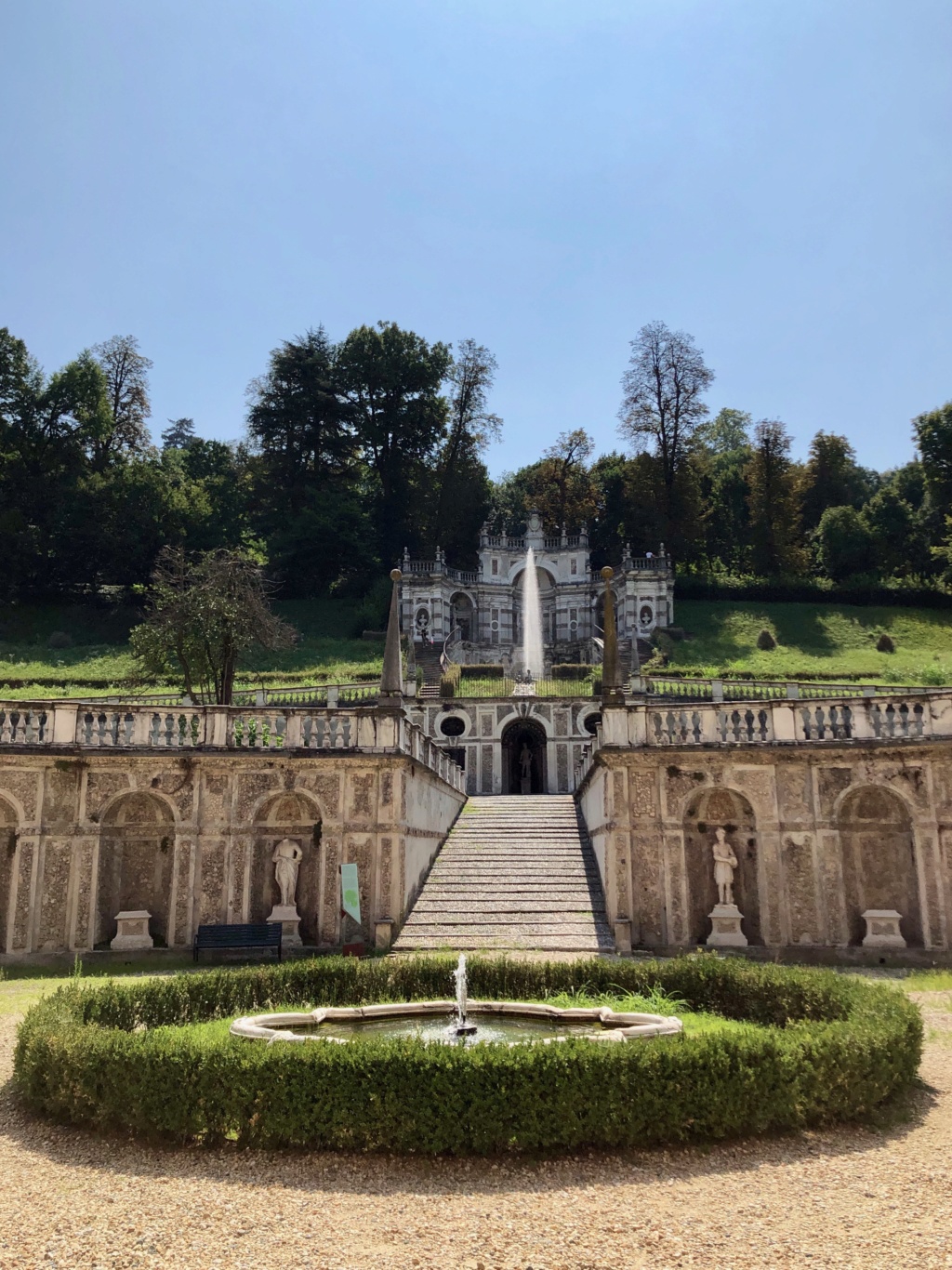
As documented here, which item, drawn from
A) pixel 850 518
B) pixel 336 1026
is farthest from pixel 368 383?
pixel 336 1026

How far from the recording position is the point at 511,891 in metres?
19.7

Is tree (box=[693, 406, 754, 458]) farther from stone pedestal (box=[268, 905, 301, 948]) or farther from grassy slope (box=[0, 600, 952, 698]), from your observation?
stone pedestal (box=[268, 905, 301, 948])

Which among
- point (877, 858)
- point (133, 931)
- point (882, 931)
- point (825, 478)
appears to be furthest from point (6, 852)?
point (825, 478)

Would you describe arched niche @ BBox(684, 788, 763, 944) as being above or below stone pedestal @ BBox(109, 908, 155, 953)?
above

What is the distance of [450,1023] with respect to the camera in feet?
32.5

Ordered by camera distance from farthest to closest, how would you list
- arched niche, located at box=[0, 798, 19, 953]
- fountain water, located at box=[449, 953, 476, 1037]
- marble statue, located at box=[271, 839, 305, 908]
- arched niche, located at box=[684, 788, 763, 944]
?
arched niche, located at box=[684, 788, 763, 944] < marble statue, located at box=[271, 839, 305, 908] < arched niche, located at box=[0, 798, 19, 953] < fountain water, located at box=[449, 953, 476, 1037]

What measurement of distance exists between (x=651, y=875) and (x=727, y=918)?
1.49m

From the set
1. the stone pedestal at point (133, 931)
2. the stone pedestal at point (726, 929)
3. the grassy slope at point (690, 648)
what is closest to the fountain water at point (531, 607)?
the grassy slope at point (690, 648)

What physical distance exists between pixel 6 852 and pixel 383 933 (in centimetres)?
689

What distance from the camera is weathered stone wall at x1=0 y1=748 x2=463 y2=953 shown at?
16.5 metres

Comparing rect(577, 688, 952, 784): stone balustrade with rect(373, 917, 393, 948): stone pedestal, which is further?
rect(373, 917, 393, 948): stone pedestal

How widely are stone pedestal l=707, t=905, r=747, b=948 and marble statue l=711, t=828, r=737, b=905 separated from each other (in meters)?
0.17

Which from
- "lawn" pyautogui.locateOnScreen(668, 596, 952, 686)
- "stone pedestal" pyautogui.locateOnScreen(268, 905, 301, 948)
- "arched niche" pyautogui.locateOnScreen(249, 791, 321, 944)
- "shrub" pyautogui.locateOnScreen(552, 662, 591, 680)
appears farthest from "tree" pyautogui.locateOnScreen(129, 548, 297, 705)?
"lawn" pyautogui.locateOnScreen(668, 596, 952, 686)

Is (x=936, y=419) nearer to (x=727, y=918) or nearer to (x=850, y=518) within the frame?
(x=850, y=518)
